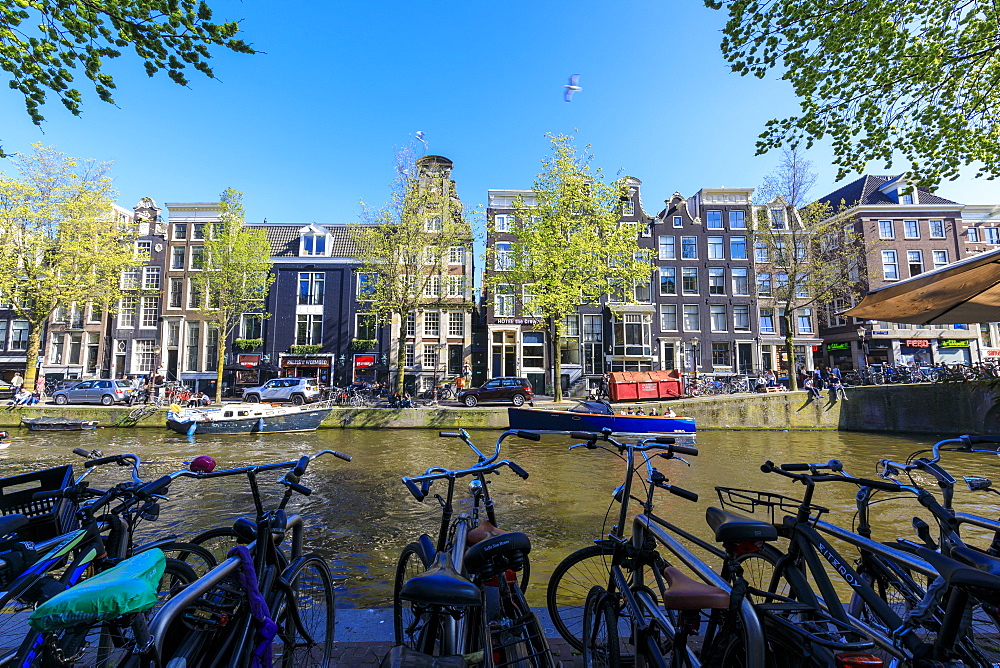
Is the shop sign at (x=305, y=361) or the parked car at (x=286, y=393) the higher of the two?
the shop sign at (x=305, y=361)

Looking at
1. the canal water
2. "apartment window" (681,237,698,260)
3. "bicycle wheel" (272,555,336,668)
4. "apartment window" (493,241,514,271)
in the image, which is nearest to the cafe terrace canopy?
the canal water

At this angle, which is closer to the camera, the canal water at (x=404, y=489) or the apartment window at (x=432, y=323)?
the canal water at (x=404, y=489)

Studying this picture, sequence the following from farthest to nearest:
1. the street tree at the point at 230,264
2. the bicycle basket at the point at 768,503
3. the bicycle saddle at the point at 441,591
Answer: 1. the street tree at the point at 230,264
2. the bicycle basket at the point at 768,503
3. the bicycle saddle at the point at 441,591


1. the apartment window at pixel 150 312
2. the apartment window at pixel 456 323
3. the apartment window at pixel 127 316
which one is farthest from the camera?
the apartment window at pixel 150 312

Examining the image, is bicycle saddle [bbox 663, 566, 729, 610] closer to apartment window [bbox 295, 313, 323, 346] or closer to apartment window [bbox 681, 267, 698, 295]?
apartment window [bbox 295, 313, 323, 346]

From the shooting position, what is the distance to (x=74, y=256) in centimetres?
2189

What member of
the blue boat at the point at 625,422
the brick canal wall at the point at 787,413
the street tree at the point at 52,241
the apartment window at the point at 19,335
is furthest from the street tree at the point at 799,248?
the apartment window at the point at 19,335

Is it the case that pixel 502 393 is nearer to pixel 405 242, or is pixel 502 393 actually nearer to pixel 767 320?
pixel 405 242

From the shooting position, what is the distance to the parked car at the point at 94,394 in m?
22.4

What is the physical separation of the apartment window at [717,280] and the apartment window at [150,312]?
35622 mm

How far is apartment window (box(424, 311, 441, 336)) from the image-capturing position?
29.2 m

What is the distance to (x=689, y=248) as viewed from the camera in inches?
1236

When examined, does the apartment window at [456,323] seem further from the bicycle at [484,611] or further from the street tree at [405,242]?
the bicycle at [484,611]

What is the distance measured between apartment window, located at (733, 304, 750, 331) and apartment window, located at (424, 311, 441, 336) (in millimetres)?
18901
